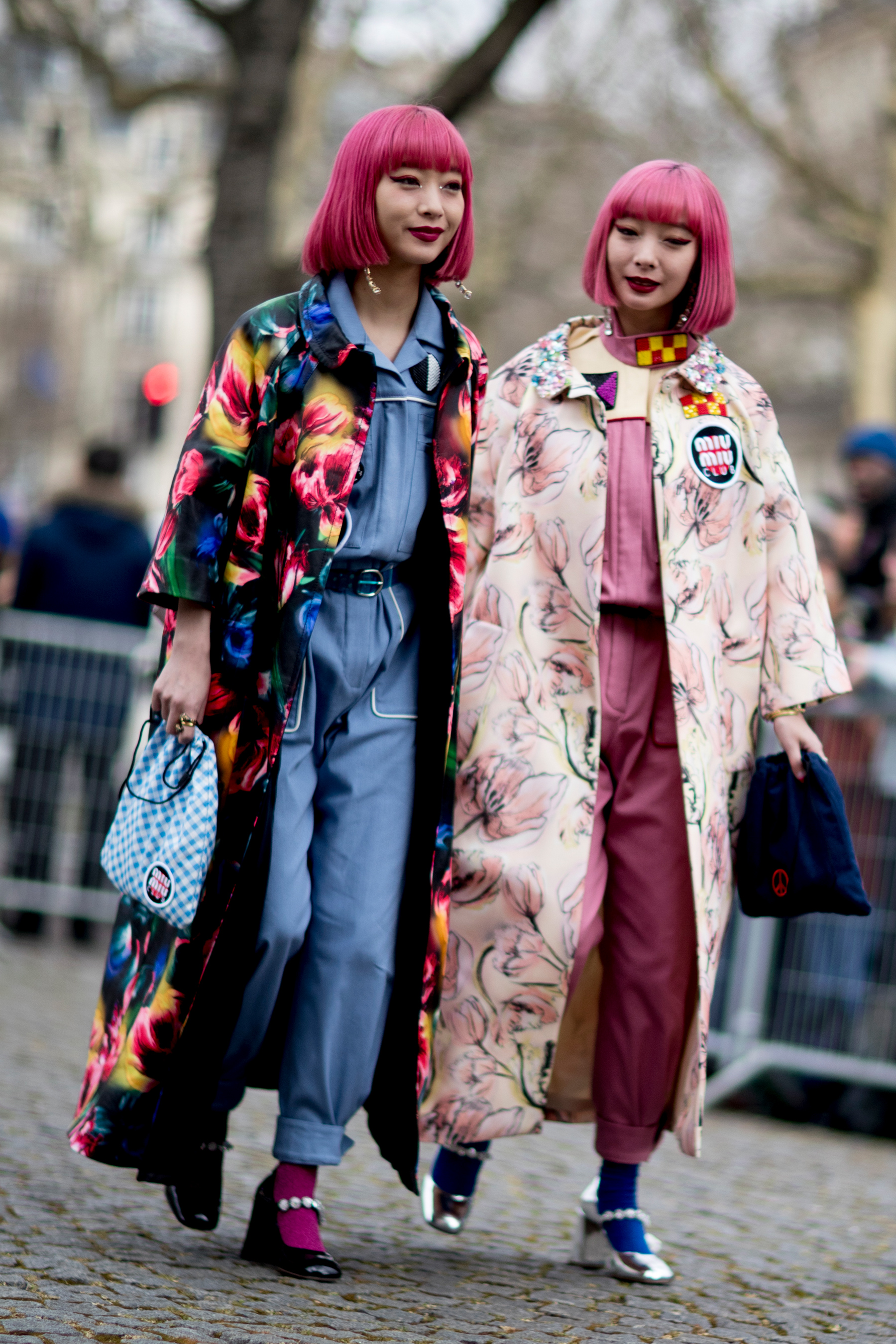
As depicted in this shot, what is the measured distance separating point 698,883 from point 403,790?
0.60 meters

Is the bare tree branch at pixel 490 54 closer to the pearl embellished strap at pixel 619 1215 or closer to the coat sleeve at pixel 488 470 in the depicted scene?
the coat sleeve at pixel 488 470

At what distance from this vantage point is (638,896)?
12.1 feet

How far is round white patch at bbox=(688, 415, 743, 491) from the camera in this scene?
3729mm

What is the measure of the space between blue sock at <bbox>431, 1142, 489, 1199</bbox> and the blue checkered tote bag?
88cm

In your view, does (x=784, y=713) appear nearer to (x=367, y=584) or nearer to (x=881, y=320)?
(x=367, y=584)

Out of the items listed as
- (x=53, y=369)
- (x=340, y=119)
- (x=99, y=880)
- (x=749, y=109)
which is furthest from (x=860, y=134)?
(x=53, y=369)

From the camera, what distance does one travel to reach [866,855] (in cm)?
610

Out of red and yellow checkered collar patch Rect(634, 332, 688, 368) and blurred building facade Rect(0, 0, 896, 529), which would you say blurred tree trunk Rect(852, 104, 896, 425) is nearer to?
blurred building facade Rect(0, 0, 896, 529)

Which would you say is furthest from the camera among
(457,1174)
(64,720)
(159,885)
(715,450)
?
(64,720)

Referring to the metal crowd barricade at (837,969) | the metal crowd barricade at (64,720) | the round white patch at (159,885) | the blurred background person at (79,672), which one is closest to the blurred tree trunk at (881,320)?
the blurred background person at (79,672)

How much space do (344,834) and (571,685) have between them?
588mm

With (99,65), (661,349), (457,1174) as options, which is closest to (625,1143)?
(457,1174)

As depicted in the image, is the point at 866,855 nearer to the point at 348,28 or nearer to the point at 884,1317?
the point at 884,1317

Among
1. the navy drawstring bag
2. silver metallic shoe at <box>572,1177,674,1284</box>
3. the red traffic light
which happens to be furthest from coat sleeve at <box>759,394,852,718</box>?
the red traffic light
